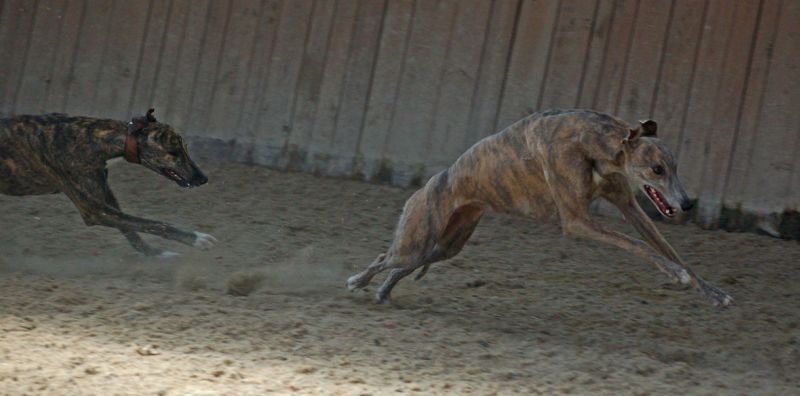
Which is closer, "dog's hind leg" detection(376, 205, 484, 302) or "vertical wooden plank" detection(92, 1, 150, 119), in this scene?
"dog's hind leg" detection(376, 205, 484, 302)

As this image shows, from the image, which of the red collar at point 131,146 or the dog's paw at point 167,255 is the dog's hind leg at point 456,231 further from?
the red collar at point 131,146

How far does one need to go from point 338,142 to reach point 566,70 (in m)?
2.00

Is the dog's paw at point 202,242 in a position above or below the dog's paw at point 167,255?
above

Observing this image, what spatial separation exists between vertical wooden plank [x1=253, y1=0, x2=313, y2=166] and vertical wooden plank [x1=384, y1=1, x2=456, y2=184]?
940mm

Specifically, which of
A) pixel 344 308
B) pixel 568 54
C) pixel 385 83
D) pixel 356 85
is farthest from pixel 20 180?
pixel 568 54

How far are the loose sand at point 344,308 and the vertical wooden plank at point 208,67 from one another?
0.64 metres

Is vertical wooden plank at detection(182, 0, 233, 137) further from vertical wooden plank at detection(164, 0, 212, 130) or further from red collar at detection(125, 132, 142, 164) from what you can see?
red collar at detection(125, 132, 142, 164)

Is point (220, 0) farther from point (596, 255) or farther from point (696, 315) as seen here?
point (696, 315)

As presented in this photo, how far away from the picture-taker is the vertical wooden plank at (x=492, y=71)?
872 centimetres

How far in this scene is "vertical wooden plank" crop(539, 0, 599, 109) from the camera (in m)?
8.50

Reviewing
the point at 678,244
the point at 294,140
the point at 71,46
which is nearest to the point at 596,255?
the point at 678,244

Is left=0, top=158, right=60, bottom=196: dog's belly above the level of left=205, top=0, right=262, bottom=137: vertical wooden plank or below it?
below

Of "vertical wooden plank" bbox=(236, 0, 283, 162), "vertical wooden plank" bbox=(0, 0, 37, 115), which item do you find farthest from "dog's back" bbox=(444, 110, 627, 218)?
"vertical wooden plank" bbox=(0, 0, 37, 115)

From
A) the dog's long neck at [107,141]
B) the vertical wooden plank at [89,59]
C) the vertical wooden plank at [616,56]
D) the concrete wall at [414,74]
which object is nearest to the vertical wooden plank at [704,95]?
the concrete wall at [414,74]
